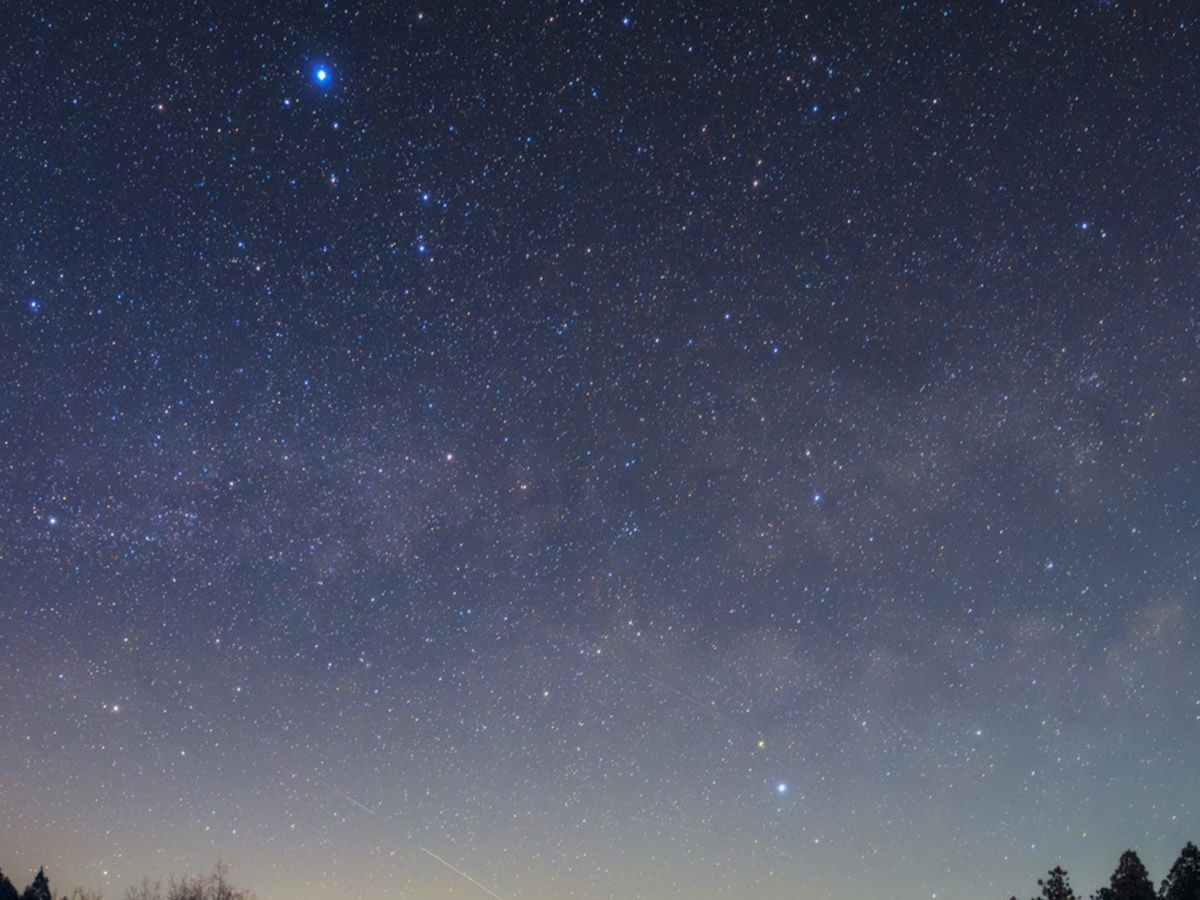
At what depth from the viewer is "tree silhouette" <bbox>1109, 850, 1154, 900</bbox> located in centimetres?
1716

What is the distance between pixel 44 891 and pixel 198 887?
5.84 m

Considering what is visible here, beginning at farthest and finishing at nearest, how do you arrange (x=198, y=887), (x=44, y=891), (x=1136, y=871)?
(x=198, y=887), (x=44, y=891), (x=1136, y=871)

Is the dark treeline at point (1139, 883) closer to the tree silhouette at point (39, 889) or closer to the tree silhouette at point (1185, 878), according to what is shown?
the tree silhouette at point (1185, 878)

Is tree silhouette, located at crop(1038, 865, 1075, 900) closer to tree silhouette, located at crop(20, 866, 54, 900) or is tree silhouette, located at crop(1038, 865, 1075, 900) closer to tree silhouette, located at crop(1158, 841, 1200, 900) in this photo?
tree silhouette, located at crop(1158, 841, 1200, 900)

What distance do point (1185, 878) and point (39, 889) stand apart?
3666cm

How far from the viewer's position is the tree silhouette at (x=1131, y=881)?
17156 mm

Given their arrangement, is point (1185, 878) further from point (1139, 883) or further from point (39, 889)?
point (39, 889)

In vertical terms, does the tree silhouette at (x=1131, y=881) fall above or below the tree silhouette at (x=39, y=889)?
below

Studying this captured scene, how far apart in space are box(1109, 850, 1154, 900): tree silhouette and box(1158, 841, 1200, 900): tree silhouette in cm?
46

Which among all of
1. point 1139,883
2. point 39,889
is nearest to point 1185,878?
point 1139,883

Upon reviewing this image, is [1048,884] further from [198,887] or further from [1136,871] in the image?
[198,887]

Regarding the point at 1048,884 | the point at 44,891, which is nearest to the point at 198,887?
the point at 44,891

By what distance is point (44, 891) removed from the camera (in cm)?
2675

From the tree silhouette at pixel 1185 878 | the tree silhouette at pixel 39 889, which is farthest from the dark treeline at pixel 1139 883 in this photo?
the tree silhouette at pixel 39 889
